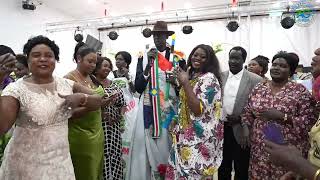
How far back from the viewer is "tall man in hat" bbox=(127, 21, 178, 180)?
2.81 meters

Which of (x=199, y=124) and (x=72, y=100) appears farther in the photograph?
(x=199, y=124)

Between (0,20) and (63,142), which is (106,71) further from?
(0,20)

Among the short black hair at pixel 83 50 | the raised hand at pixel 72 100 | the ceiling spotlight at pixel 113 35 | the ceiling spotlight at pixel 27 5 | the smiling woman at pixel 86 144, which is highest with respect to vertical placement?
the ceiling spotlight at pixel 27 5

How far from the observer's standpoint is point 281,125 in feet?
8.21

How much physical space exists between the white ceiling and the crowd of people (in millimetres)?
4918

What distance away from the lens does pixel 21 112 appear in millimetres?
1707

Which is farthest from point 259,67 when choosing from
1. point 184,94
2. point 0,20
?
point 0,20

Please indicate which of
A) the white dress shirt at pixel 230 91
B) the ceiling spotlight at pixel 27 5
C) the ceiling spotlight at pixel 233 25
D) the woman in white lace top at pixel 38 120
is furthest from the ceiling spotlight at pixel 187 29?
the woman in white lace top at pixel 38 120

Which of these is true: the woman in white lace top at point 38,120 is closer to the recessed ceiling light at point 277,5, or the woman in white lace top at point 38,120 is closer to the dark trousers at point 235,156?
the dark trousers at point 235,156

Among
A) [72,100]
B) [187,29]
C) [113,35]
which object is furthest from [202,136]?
A: [113,35]

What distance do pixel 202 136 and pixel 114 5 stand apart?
6.56 metres

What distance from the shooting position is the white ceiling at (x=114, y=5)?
7949mm

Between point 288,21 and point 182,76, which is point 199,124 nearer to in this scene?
point 182,76

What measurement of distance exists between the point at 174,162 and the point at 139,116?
52 centimetres
